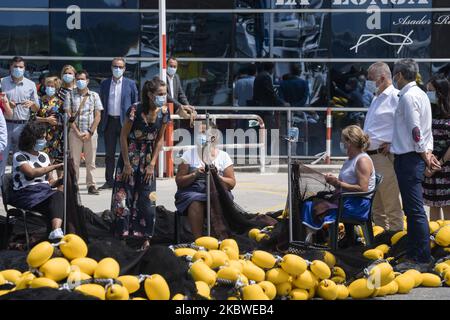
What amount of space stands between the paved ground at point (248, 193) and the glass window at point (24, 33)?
2.53 meters

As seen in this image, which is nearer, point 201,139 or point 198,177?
point 201,139

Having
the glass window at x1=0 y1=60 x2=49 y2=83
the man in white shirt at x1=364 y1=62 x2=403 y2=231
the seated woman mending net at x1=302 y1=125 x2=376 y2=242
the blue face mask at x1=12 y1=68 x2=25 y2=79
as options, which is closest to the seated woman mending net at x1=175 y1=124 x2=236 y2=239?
the seated woman mending net at x1=302 y1=125 x2=376 y2=242

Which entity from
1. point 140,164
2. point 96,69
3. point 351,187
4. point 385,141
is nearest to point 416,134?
point 351,187

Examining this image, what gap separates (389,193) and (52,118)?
505 centimetres

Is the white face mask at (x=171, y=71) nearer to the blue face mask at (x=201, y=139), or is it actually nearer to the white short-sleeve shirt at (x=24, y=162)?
the blue face mask at (x=201, y=139)

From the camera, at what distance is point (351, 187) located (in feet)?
30.0

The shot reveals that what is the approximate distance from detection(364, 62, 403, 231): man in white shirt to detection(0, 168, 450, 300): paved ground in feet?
8.59

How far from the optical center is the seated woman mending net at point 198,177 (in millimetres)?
9594

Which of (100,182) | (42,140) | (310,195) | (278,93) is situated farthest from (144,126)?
(278,93)

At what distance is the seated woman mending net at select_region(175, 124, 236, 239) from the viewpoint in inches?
378

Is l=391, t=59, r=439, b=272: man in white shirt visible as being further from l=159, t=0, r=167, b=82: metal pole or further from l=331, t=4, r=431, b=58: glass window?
l=331, t=4, r=431, b=58: glass window

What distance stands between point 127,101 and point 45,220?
550cm

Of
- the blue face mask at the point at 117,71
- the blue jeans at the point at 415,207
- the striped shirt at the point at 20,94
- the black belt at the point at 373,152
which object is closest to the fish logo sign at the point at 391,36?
the blue face mask at the point at 117,71

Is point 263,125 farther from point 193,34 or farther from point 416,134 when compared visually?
point 416,134
